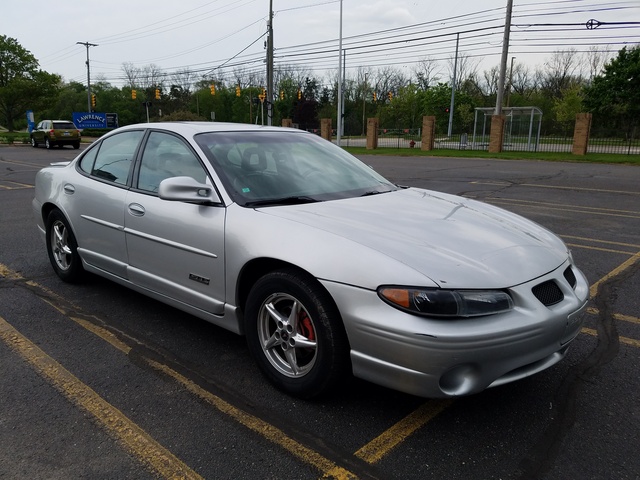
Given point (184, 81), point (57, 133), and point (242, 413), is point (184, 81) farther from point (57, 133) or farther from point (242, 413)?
point (242, 413)

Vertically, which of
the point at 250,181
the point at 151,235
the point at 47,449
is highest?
the point at 250,181

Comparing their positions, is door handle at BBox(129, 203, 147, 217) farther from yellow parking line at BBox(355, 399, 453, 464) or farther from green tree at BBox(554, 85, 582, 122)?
green tree at BBox(554, 85, 582, 122)

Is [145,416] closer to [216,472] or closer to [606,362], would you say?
[216,472]

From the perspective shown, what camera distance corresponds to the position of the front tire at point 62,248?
4.63 m

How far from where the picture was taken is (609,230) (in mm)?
7613

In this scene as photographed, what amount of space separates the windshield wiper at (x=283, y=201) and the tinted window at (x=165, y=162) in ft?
1.58

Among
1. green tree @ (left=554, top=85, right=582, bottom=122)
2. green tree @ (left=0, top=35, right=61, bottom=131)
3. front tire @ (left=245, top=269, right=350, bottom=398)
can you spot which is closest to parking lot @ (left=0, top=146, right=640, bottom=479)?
front tire @ (left=245, top=269, right=350, bottom=398)

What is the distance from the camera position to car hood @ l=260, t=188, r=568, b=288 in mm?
2482

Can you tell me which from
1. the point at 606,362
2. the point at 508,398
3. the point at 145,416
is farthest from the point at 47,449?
the point at 606,362

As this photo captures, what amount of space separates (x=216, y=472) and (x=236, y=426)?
0.36 meters

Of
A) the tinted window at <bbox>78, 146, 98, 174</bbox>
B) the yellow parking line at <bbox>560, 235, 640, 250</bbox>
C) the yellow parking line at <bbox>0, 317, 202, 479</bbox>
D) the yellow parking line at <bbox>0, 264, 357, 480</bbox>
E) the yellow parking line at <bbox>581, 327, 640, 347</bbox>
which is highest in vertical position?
the tinted window at <bbox>78, 146, 98, 174</bbox>

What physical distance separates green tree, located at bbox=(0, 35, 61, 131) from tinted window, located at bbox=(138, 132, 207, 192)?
61.5 meters

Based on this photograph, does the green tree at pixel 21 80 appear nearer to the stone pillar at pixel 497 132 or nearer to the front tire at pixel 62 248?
the stone pillar at pixel 497 132

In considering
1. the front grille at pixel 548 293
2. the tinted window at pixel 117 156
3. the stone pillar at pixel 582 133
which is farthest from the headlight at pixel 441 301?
the stone pillar at pixel 582 133
